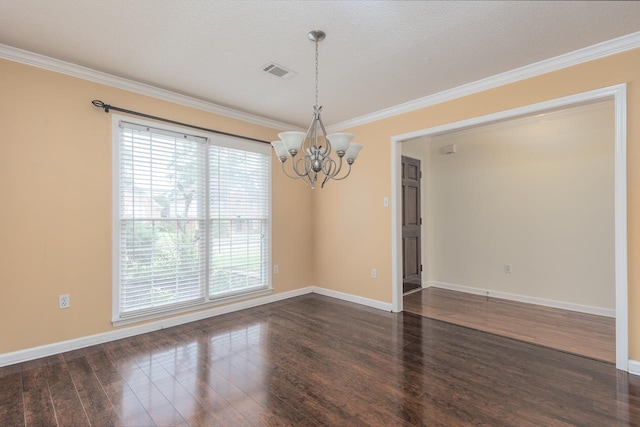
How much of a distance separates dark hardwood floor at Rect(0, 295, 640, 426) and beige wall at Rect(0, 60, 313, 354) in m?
0.36

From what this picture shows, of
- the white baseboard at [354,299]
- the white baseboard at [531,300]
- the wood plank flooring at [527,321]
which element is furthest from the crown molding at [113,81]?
the white baseboard at [531,300]

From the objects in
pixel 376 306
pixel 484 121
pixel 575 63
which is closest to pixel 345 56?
pixel 484 121

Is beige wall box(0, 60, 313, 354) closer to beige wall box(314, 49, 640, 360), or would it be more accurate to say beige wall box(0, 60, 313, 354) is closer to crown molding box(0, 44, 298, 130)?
crown molding box(0, 44, 298, 130)

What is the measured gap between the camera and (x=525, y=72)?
2.86 metres

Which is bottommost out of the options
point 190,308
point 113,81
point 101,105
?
point 190,308

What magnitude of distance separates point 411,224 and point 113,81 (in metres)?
4.36

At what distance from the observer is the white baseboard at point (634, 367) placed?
2352 millimetres

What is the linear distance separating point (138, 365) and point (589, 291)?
202 inches

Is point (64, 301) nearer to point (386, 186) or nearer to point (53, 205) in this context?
point (53, 205)

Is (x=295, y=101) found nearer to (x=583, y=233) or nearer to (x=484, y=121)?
(x=484, y=121)

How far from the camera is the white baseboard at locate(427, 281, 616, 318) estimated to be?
3.76m

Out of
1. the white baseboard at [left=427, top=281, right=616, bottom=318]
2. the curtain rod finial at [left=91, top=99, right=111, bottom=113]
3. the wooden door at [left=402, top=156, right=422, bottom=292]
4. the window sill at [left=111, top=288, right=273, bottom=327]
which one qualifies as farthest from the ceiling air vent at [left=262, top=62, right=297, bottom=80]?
the white baseboard at [left=427, top=281, right=616, bottom=318]

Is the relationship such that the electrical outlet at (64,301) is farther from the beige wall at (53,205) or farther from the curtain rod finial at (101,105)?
the curtain rod finial at (101,105)

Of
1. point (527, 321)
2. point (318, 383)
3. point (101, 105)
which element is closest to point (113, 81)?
point (101, 105)
